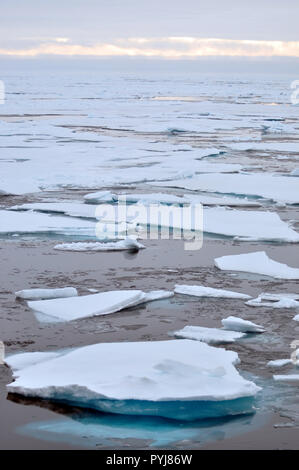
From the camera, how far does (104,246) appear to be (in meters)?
6.93

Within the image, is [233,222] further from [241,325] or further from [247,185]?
[241,325]

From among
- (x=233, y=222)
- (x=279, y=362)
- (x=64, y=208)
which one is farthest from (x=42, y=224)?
(x=279, y=362)

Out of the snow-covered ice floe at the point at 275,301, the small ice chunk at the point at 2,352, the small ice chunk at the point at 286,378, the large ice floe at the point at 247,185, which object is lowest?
the small ice chunk at the point at 286,378

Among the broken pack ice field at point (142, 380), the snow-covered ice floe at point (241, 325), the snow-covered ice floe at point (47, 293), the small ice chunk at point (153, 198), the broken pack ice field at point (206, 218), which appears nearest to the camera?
the broken pack ice field at point (142, 380)

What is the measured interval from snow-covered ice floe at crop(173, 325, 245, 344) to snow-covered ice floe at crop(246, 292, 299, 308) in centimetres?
62

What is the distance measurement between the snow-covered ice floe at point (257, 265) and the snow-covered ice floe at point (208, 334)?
4.70 feet

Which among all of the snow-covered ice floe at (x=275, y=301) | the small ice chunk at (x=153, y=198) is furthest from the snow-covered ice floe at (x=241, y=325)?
the small ice chunk at (x=153, y=198)

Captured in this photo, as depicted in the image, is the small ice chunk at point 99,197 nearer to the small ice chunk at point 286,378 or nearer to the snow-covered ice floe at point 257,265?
the snow-covered ice floe at point 257,265

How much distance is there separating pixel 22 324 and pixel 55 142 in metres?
11.2

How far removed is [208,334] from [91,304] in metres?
0.94

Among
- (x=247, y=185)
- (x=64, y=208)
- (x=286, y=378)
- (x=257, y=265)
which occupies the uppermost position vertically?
(x=247, y=185)

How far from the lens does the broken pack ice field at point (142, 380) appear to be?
3568 mm
